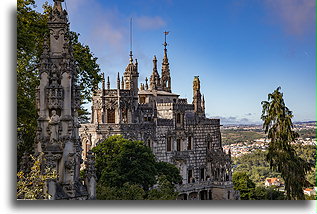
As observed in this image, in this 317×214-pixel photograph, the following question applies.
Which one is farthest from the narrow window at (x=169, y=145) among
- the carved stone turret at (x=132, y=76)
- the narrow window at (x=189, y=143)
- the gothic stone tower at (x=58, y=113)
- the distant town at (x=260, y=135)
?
the gothic stone tower at (x=58, y=113)

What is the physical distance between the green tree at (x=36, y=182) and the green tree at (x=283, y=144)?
674cm

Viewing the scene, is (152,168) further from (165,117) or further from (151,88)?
(151,88)

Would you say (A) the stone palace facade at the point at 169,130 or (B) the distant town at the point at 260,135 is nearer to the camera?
(B) the distant town at the point at 260,135

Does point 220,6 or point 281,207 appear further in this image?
point 220,6

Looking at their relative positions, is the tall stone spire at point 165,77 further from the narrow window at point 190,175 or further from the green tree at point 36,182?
the green tree at point 36,182

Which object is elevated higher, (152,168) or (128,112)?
(128,112)

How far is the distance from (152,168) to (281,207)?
14171mm

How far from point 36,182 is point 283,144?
783 cm

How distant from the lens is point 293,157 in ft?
43.0

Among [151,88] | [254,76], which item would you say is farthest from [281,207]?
[151,88]

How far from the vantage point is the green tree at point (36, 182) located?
27.0 ft

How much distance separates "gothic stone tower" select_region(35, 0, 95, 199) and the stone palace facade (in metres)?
18.2

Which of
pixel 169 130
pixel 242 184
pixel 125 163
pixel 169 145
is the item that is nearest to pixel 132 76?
pixel 169 130

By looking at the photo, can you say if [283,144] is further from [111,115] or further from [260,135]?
[111,115]
